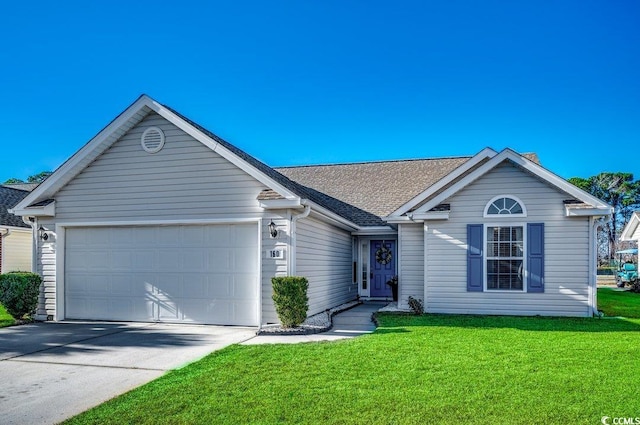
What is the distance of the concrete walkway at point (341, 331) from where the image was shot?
8.73 m

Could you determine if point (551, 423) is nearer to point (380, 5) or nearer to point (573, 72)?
point (380, 5)

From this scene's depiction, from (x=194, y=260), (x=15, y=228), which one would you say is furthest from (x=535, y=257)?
(x=15, y=228)

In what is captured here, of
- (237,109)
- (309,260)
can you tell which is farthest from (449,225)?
(237,109)

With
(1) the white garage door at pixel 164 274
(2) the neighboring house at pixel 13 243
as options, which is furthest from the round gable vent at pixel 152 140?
(2) the neighboring house at pixel 13 243

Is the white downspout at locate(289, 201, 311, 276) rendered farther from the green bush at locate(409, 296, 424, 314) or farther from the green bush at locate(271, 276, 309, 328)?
the green bush at locate(409, 296, 424, 314)

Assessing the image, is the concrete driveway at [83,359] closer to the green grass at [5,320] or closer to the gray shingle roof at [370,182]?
the green grass at [5,320]

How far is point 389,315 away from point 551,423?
7601 mm

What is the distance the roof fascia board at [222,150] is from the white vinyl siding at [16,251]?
13445mm

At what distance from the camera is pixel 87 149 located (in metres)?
11.1

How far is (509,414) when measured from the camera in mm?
4461

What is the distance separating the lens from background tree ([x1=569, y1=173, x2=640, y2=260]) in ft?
162

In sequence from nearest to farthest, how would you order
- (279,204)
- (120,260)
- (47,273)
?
(279,204) → (120,260) → (47,273)

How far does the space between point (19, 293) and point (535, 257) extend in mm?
12315

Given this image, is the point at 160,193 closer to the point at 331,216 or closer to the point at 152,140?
the point at 152,140
